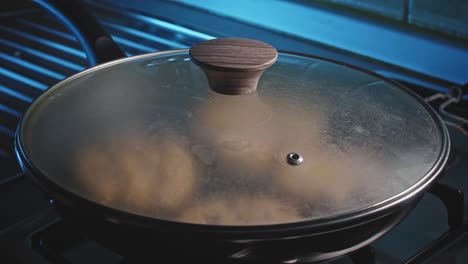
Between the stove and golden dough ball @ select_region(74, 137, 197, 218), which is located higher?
golden dough ball @ select_region(74, 137, 197, 218)

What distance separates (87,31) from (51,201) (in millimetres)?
677

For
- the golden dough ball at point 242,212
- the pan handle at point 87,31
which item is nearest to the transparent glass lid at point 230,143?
the golden dough ball at point 242,212

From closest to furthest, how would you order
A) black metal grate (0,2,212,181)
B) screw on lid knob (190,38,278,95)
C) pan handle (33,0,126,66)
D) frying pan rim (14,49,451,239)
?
frying pan rim (14,49,451,239), screw on lid knob (190,38,278,95), pan handle (33,0,126,66), black metal grate (0,2,212,181)

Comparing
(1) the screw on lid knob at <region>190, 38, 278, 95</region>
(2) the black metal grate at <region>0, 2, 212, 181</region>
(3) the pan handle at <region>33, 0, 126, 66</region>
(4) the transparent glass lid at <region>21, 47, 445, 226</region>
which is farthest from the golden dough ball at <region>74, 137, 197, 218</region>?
(2) the black metal grate at <region>0, 2, 212, 181</region>

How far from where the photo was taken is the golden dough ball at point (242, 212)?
0.57 metres

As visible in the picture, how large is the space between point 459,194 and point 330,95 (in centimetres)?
30

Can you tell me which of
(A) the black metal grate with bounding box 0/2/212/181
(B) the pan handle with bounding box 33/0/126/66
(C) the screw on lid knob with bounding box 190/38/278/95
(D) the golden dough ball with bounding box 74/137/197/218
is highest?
(C) the screw on lid knob with bounding box 190/38/278/95

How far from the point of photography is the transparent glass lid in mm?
614

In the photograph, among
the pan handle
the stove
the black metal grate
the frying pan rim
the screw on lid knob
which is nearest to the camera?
the frying pan rim

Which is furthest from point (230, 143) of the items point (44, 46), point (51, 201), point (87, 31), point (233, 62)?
point (44, 46)

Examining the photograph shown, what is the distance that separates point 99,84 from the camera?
0.88 meters

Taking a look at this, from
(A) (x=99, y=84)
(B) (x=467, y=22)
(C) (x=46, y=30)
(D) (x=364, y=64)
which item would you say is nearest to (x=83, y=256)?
(A) (x=99, y=84)

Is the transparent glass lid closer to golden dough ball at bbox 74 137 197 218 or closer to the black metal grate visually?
golden dough ball at bbox 74 137 197 218

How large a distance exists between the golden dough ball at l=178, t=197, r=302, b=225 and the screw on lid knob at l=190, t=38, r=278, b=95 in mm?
215
